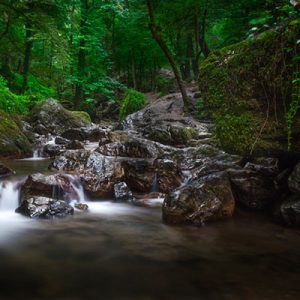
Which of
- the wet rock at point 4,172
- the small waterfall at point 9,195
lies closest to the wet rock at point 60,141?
the wet rock at point 4,172

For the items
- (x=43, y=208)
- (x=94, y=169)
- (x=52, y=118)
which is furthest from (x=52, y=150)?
(x=43, y=208)

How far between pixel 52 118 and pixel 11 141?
5679 mm

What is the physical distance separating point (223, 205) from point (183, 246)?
1510mm

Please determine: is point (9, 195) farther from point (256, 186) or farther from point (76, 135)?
point (76, 135)

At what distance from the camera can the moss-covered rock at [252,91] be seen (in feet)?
15.5

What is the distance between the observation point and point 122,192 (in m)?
7.17

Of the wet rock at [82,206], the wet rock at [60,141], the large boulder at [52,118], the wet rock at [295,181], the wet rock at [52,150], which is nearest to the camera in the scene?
the wet rock at [295,181]

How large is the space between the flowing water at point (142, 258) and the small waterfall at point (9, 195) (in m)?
0.03

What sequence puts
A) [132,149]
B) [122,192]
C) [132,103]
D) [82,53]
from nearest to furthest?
[122,192] → [132,149] → [82,53] → [132,103]

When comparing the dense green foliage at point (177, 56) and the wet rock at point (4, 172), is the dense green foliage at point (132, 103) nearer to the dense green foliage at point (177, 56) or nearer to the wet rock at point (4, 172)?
the dense green foliage at point (177, 56)

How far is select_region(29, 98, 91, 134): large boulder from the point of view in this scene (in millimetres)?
15703

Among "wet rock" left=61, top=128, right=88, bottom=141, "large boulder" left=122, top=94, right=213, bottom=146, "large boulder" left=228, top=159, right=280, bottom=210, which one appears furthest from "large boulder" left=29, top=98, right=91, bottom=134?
"large boulder" left=228, top=159, right=280, bottom=210

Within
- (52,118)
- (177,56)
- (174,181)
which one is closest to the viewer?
(174,181)

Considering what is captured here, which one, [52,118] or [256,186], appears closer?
[256,186]
